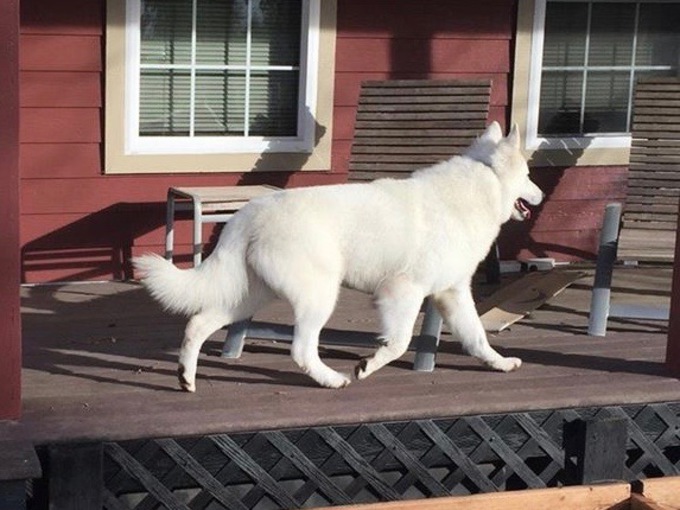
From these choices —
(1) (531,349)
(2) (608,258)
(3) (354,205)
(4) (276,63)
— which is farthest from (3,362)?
(4) (276,63)

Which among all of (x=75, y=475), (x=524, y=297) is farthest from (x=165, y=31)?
(x=75, y=475)

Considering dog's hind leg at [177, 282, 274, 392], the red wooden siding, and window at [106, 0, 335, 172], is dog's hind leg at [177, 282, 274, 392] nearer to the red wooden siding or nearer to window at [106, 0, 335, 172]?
the red wooden siding

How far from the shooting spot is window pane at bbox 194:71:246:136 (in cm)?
670

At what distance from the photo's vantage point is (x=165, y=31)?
6.54 metres

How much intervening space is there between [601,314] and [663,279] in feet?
4.90

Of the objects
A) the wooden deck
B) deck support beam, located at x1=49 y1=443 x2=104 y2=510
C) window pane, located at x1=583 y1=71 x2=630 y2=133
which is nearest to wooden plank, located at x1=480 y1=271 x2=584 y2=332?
the wooden deck

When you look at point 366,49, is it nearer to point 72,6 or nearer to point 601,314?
point 72,6

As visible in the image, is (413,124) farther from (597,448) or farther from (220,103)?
(597,448)

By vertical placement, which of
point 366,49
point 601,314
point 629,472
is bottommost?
point 629,472

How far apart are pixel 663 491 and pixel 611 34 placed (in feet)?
11.5

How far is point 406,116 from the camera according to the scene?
653 centimetres

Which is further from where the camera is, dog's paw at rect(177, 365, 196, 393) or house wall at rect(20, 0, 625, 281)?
house wall at rect(20, 0, 625, 281)

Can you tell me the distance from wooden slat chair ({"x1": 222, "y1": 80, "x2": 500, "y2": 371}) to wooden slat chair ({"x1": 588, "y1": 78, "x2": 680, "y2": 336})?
2.80 feet

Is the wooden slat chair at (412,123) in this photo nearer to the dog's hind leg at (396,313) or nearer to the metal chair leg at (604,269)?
the metal chair leg at (604,269)
